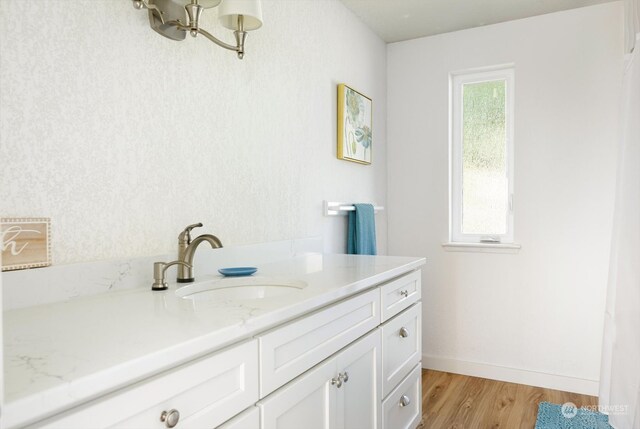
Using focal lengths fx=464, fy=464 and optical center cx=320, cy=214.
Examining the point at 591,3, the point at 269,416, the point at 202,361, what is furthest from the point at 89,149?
the point at 591,3

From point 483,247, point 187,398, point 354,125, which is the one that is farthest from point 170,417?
point 483,247

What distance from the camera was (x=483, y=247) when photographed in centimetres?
297

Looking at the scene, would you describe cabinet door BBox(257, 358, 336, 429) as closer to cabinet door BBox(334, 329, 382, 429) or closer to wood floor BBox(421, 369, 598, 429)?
cabinet door BBox(334, 329, 382, 429)

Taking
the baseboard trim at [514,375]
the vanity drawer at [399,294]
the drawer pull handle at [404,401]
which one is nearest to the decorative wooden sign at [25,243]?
the vanity drawer at [399,294]

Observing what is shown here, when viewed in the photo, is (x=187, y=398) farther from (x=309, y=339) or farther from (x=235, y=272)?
(x=235, y=272)

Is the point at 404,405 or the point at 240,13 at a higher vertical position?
the point at 240,13

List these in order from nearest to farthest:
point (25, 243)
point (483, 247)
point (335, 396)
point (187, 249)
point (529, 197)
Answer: point (25, 243), point (335, 396), point (187, 249), point (529, 197), point (483, 247)

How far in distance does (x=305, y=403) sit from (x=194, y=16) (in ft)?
3.71

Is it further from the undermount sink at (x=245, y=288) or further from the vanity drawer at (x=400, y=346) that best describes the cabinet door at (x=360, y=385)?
the undermount sink at (x=245, y=288)

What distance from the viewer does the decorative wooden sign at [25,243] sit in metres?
1.03

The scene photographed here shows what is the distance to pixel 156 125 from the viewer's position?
1440 mm

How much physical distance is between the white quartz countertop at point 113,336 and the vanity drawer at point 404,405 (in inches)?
23.7

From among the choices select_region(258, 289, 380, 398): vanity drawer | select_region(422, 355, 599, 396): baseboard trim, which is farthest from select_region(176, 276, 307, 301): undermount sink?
select_region(422, 355, 599, 396): baseboard trim

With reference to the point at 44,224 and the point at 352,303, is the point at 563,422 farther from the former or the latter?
the point at 44,224
